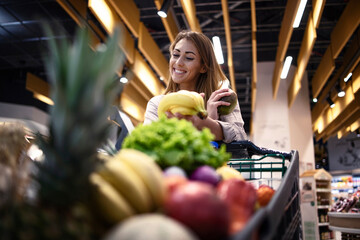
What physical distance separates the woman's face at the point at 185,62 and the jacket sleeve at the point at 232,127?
35cm

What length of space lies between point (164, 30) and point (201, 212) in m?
9.05

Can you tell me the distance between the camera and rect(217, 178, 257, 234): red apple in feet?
2.22

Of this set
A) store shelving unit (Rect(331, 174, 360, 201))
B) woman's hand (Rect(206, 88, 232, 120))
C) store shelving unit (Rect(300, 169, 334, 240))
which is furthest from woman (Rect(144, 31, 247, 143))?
store shelving unit (Rect(331, 174, 360, 201))

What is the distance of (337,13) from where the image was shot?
332 inches

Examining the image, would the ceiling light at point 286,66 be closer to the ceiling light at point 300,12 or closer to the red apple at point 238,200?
the ceiling light at point 300,12

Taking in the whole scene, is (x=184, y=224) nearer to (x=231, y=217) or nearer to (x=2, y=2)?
(x=231, y=217)

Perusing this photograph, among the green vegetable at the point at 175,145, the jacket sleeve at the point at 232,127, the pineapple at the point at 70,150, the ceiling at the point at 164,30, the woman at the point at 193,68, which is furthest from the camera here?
the ceiling at the point at 164,30

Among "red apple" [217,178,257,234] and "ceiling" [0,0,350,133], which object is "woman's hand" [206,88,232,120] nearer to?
"red apple" [217,178,257,234]

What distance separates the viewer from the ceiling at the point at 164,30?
26.3 feet

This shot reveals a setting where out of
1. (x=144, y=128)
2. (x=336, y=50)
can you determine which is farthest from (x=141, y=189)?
(x=336, y=50)

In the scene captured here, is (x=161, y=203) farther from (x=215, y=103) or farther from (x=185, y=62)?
(x=185, y=62)

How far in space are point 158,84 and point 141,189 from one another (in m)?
8.23

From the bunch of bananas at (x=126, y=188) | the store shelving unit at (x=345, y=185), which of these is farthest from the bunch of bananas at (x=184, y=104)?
the store shelving unit at (x=345, y=185)

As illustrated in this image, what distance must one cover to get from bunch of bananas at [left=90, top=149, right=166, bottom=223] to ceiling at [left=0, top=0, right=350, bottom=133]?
6.40 meters
